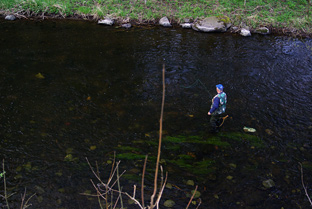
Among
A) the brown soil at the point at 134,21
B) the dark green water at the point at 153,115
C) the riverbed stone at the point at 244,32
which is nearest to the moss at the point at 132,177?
the dark green water at the point at 153,115

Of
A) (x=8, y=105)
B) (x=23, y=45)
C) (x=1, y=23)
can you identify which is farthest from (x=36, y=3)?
(x=8, y=105)

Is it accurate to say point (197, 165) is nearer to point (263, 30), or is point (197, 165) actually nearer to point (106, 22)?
point (263, 30)

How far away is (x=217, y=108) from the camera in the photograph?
601cm

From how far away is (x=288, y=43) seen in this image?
10.4m

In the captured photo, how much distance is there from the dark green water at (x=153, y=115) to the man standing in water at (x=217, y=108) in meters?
0.17

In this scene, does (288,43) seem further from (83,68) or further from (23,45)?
(23,45)

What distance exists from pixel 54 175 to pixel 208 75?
497cm

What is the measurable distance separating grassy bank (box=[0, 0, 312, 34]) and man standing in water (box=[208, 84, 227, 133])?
6.48 metres

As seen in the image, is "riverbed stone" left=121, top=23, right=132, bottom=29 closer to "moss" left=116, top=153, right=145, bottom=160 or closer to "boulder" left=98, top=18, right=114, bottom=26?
"boulder" left=98, top=18, right=114, bottom=26

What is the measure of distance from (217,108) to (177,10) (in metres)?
7.68

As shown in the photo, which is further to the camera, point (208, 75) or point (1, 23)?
point (1, 23)

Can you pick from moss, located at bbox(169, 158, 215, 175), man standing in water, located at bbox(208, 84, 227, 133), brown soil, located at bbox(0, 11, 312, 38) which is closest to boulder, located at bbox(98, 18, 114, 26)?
brown soil, located at bbox(0, 11, 312, 38)

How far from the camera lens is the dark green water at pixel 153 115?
480 centimetres

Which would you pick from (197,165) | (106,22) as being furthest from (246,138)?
(106,22)
